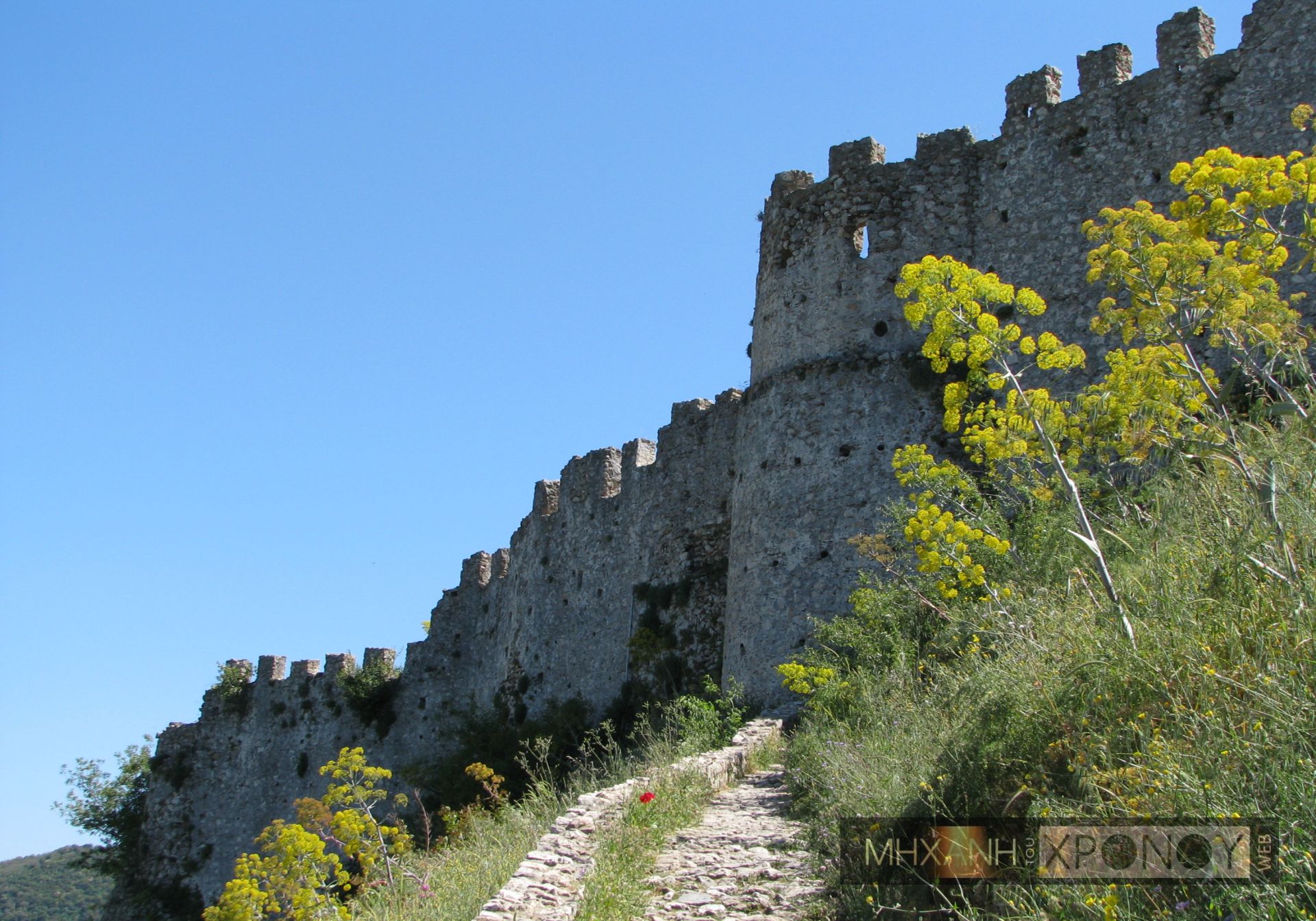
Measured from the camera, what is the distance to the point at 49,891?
7500 centimetres

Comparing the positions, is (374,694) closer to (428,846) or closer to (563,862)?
(428,846)

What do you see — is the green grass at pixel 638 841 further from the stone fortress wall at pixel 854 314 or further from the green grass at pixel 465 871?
the stone fortress wall at pixel 854 314

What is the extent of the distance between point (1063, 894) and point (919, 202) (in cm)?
1242

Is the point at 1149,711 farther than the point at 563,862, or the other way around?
the point at 563,862

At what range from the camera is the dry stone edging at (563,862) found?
268 inches

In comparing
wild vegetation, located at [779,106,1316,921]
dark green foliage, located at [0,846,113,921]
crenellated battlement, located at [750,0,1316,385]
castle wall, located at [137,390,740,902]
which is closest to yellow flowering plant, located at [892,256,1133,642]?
wild vegetation, located at [779,106,1316,921]

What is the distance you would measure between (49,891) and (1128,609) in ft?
265

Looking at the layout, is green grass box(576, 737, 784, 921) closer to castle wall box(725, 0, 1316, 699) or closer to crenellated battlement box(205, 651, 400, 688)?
castle wall box(725, 0, 1316, 699)

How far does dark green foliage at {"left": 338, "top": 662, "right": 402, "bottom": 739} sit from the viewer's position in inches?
1203

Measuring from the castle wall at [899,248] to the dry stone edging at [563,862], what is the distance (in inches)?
205

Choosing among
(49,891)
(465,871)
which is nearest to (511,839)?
(465,871)

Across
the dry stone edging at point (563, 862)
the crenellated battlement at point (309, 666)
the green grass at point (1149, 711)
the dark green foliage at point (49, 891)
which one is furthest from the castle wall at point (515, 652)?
the dark green foliage at point (49, 891)

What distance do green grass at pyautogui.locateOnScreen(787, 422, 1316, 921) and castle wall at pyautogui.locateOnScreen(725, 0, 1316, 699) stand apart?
5.91 metres

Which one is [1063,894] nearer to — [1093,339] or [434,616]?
[1093,339]
